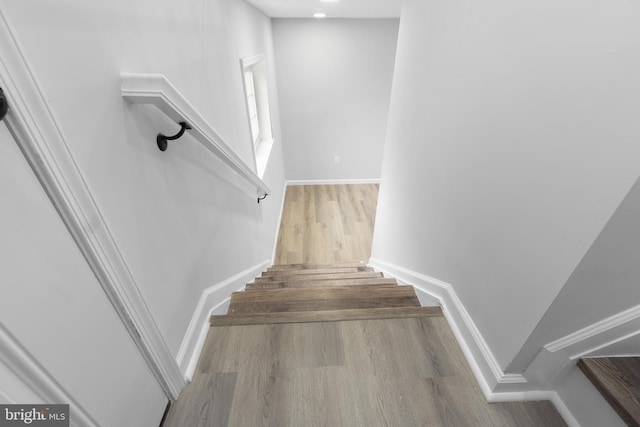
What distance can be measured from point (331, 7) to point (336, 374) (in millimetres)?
3344

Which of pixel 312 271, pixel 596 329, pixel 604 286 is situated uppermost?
pixel 604 286

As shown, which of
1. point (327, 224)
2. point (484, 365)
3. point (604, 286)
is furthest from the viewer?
point (327, 224)

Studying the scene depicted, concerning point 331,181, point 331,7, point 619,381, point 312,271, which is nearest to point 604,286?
point 619,381

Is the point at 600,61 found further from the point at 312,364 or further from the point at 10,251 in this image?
the point at 312,364

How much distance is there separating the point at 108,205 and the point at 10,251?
264mm

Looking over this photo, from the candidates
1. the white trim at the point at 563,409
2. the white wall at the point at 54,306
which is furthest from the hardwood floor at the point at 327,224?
the white wall at the point at 54,306

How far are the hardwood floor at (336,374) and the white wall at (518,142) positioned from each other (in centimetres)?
23

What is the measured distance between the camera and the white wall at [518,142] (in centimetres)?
63

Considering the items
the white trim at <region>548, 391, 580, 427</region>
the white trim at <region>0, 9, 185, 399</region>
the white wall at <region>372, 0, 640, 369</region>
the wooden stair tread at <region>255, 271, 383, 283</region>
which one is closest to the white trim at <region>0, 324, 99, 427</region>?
the white trim at <region>0, 9, 185, 399</region>

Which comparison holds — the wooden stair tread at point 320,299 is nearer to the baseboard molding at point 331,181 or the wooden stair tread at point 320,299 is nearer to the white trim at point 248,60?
the white trim at point 248,60

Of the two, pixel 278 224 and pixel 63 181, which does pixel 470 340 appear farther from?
pixel 278 224

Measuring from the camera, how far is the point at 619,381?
0.88 meters

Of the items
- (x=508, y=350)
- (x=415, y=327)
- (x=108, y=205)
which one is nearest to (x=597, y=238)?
(x=508, y=350)

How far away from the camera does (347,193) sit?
17.0 feet
